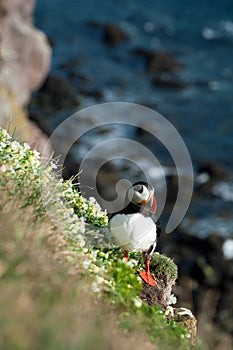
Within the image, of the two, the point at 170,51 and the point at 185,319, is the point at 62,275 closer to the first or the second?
the point at 185,319

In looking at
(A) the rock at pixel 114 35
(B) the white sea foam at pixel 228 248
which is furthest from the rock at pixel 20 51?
(A) the rock at pixel 114 35

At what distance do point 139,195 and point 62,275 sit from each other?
6.48 ft

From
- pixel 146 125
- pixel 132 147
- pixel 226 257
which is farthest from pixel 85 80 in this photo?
pixel 226 257

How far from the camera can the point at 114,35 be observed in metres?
52.5

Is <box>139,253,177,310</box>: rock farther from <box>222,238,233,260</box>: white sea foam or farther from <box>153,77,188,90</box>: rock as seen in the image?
<box>153,77,188,90</box>: rock

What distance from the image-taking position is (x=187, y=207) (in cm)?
3092

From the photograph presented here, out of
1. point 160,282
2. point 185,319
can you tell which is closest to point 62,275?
point 160,282

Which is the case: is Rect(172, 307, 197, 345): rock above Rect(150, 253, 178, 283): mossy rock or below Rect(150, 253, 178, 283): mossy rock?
below

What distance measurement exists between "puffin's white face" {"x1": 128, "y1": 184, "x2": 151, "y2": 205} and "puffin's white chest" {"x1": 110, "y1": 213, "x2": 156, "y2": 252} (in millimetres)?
165

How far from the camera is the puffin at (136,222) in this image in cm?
815

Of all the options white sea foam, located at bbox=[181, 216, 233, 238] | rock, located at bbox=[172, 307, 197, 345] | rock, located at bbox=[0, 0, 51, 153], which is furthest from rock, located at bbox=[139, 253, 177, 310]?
rock, located at bbox=[0, 0, 51, 153]

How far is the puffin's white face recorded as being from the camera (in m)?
8.23

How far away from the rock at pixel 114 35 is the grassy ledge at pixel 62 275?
142ft

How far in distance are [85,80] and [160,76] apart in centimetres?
499
